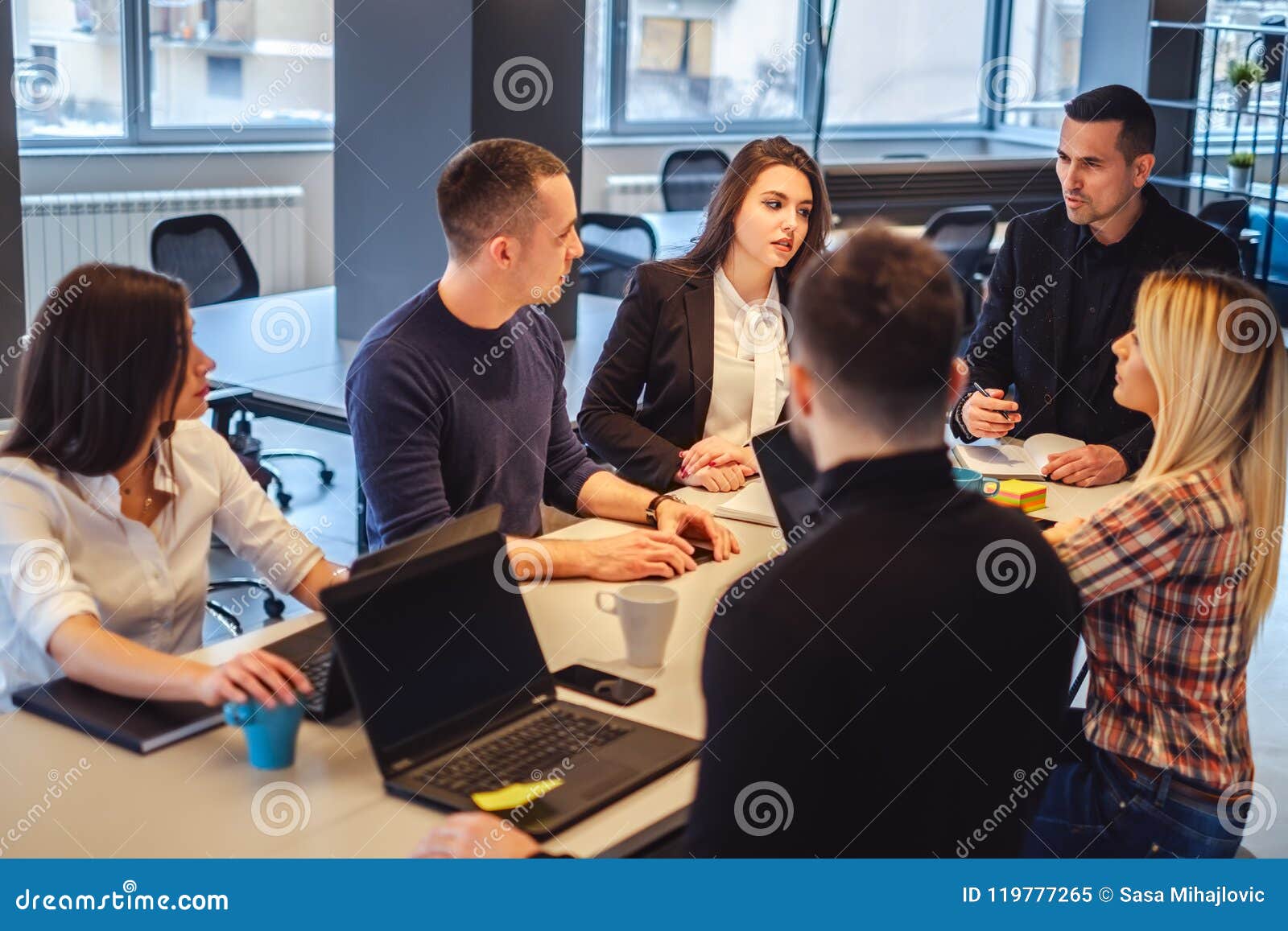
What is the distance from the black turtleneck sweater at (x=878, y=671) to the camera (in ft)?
4.08

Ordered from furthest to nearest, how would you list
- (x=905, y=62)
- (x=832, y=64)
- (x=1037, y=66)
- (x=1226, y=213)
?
1. (x=1037, y=66)
2. (x=905, y=62)
3. (x=832, y=64)
4. (x=1226, y=213)

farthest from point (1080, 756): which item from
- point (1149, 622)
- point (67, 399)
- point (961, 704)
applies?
point (67, 399)

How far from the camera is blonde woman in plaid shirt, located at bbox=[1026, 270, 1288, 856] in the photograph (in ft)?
6.14

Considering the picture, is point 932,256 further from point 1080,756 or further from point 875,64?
point 875,64

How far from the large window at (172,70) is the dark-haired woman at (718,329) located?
3.55m

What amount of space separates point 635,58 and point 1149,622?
7.25 metres

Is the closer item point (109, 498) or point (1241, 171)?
point (109, 498)

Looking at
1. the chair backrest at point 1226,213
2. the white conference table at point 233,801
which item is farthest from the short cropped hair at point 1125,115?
Result: the chair backrest at point 1226,213

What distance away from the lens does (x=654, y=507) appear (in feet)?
8.43

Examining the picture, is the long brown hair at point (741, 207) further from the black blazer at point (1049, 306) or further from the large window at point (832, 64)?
the large window at point (832, 64)

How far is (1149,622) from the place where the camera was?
192 centimetres

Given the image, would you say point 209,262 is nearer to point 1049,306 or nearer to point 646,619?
point 1049,306

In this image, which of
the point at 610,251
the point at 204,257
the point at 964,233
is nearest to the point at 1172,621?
the point at 204,257

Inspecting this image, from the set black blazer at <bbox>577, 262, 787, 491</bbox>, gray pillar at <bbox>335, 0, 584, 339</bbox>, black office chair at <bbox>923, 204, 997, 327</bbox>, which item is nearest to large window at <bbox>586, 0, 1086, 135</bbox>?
black office chair at <bbox>923, 204, 997, 327</bbox>
